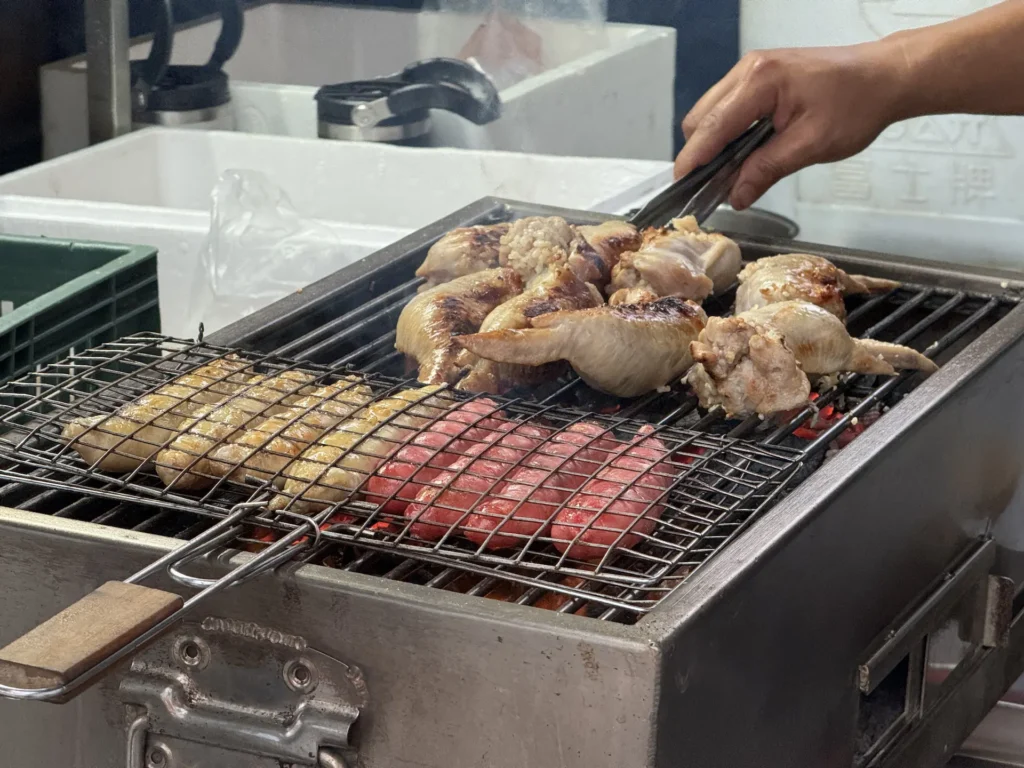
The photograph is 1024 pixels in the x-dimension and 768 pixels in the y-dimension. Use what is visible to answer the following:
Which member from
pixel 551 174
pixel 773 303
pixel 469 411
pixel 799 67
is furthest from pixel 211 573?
pixel 551 174

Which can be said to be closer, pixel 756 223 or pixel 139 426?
pixel 139 426

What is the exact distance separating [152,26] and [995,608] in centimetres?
319

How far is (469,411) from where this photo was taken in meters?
1.66

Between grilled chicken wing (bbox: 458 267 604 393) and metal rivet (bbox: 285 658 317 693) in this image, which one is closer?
metal rivet (bbox: 285 658 317 693)

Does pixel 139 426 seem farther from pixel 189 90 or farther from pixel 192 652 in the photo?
pixel 189 90

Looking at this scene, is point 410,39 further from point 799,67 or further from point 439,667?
point 439,667

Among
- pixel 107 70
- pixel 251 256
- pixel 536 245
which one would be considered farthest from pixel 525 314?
pixel 107 70

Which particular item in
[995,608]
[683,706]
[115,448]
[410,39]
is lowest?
[995,608]

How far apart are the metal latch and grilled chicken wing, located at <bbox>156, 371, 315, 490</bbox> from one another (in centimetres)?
22

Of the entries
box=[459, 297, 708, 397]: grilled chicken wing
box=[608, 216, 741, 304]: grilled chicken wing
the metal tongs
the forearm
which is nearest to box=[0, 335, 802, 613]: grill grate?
box=[459, 297, 708, 397]: grilled chicken wing

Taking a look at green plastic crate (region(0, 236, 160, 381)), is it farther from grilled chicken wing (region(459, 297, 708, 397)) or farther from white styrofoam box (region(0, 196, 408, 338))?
grilled chicken wing (region(459, 297, 708, 397))

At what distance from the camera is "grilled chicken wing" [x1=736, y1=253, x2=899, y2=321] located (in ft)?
6.80

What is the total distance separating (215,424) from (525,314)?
20.7 inches

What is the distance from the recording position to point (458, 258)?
7.20ft
